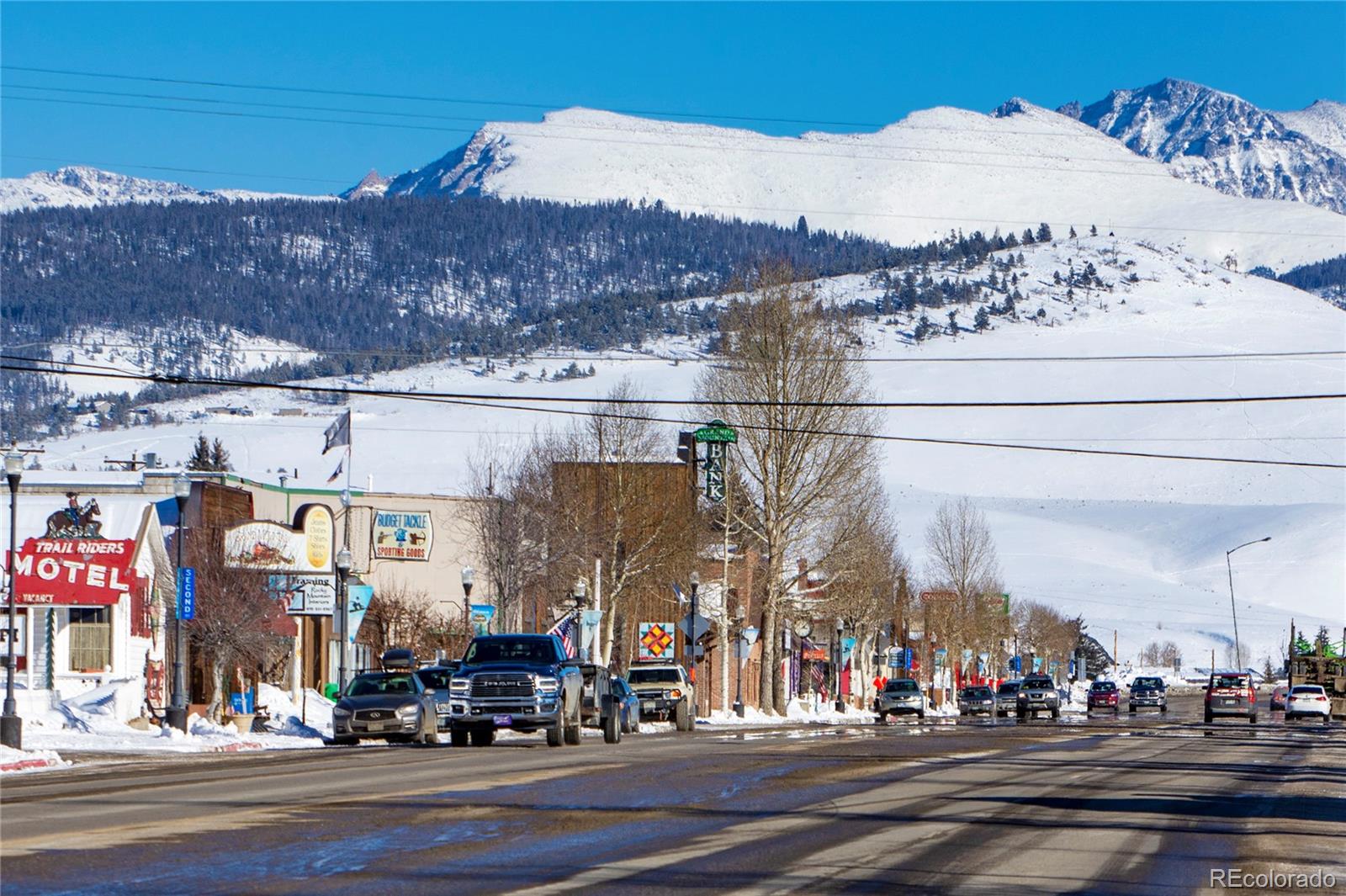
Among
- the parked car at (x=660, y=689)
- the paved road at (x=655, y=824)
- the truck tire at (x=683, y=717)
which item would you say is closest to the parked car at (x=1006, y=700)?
the parked car at (x=660, y=689)

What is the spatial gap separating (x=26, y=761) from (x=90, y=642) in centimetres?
2011

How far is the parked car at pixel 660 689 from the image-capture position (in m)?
52.5

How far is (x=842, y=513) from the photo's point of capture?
66.8 meters

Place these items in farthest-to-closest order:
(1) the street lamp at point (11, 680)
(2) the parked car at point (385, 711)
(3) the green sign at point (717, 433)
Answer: (3) the green sign at point (717, 433)
(2) the parked car at point (385, 711)
(1) the street lamp at point (11, 680)

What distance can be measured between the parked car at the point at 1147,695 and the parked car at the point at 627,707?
48.3 m

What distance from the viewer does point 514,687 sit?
1393 inches

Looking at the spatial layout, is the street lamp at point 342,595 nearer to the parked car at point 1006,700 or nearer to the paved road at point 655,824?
the paved road at point 655,824

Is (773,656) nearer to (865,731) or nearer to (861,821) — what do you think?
(865,731)

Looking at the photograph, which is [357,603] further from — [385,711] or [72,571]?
[385,711]

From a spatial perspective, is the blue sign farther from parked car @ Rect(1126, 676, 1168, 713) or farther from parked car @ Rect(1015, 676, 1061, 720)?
parked car @ Rect(1126, 676, 1168, 713)

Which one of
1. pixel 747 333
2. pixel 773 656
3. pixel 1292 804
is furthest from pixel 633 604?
pixel 1292 804

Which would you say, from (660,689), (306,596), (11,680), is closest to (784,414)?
(660,689)

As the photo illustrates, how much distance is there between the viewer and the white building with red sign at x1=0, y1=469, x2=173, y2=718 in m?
45.8

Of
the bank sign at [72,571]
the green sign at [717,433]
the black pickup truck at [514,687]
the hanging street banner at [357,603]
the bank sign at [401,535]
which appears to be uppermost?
the green sign at [717,433]
